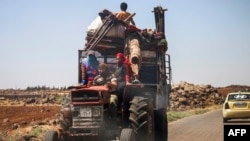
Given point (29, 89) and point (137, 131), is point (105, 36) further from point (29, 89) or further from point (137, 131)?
point (29, 89)

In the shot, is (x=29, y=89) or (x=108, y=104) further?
(x=29, y=89)

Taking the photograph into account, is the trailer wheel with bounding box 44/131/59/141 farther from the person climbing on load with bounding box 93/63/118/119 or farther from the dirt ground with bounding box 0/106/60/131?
the dirt ground with bounding box 0/106/60/131

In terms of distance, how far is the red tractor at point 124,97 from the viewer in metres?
10.7

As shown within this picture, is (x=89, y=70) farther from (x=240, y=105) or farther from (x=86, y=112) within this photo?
(x=240, y=105)

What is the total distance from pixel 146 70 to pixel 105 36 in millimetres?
1722

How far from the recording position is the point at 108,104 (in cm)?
1119

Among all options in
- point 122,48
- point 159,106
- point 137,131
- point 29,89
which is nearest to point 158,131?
point 159,106

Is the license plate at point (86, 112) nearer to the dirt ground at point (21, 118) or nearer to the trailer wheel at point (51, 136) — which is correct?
the trailer wheel at point (51, 136)

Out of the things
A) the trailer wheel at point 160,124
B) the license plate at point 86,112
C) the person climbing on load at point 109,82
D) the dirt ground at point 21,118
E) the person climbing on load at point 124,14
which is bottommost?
the dirt ground at point 21,118

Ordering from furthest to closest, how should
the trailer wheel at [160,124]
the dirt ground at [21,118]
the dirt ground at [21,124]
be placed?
the dirt ground at [21,118] < the dirt ground at [21,124] < the trailer wheel at [160,124]

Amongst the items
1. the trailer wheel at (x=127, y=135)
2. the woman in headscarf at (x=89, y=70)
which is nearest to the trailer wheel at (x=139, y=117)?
the trailer wheel at (x=127, y=135)

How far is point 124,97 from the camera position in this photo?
460 inches

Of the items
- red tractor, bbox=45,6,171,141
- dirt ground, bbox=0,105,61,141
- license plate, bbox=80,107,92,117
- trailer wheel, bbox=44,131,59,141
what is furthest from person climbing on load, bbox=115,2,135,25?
dirt ground, bbox=0,105,61,141

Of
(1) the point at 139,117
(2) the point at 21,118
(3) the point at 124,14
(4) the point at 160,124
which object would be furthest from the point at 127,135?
(2) the point at 21,118
